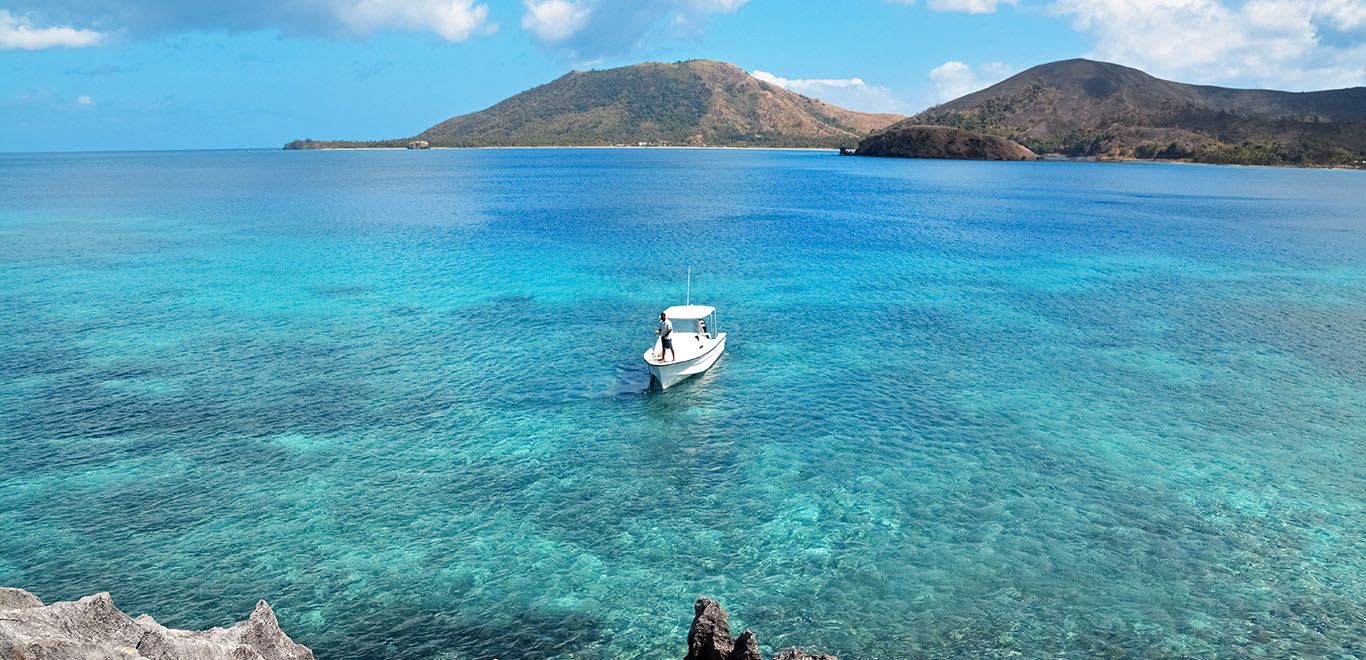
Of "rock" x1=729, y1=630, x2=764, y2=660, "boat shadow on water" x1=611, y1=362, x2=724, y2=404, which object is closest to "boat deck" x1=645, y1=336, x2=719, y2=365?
"boat shadow on water" x1=611, y1=362, x2=724, y2=404

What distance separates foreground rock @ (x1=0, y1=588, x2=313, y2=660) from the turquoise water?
15.6 ft

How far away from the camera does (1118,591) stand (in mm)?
19891

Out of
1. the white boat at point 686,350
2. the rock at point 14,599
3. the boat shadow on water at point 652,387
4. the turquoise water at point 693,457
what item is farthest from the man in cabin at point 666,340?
the rock at point 14,599

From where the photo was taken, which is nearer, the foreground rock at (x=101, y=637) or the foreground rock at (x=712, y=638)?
the foreground rock at (x=101, y=637)

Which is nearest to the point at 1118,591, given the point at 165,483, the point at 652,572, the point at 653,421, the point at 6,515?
the point at 652,572

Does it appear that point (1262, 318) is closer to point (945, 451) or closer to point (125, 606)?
point (945, 451)

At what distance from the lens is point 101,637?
1142 cm

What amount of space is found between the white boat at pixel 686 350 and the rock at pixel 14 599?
23457 mm

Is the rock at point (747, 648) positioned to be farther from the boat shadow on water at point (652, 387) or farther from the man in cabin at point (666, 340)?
the man in cabin at point (666, 340)

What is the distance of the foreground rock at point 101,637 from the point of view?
9.84m

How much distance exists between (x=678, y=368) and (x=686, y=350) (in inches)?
54.8

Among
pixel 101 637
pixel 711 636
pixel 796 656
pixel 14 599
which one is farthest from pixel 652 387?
pixel 14 599

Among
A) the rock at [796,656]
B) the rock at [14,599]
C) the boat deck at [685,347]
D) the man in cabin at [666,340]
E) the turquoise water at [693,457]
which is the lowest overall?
the turquoise water at [693,457]

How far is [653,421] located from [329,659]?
16040mm
